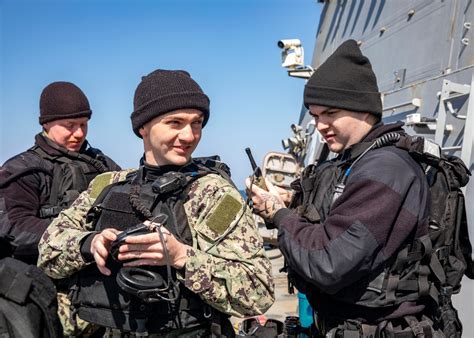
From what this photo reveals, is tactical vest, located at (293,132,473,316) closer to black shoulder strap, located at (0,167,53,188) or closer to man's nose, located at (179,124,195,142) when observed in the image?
man's nose, located at (179,124,195,142)

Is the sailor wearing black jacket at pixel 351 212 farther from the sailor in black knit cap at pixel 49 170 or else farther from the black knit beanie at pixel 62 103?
the black knit beanie at pixel 62 103

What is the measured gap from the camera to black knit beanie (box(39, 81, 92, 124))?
9.98 feet

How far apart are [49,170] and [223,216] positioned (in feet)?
4.92

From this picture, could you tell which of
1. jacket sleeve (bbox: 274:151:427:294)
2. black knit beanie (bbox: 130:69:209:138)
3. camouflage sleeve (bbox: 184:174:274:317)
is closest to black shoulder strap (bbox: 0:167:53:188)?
black knit beanie (bbox: 130:69:209:138)

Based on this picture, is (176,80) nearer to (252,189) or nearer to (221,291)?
(252,189)

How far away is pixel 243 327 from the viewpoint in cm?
260

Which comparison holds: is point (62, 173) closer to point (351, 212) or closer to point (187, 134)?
point (187, 134)

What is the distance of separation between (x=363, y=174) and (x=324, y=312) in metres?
0.64

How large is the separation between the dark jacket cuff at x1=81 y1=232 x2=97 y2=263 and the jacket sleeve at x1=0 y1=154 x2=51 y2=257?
2.93 feet

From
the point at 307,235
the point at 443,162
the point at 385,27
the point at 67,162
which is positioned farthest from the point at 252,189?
the point at 385,27

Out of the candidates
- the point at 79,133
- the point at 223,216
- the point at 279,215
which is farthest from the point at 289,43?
the point at 223,216

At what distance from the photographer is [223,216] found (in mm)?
1842

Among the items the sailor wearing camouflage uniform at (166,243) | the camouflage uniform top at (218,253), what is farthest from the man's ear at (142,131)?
the camouflage uniform top at (218,253)

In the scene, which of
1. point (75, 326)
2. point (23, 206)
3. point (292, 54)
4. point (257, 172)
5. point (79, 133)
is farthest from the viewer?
point (292, 54)
